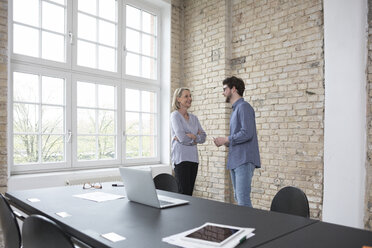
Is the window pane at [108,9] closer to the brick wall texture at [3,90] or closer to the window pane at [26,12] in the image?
the window pane at [26,12]

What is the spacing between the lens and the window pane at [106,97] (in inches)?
192

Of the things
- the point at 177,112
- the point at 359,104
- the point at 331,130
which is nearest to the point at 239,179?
the point at 177,112

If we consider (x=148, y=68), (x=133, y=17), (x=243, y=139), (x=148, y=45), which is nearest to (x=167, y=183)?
(x=243, y=139)

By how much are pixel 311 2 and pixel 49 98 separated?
150 inches

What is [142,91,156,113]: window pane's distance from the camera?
218 inches

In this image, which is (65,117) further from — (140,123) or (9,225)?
(9,225)

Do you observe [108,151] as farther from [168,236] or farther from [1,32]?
[168,236]

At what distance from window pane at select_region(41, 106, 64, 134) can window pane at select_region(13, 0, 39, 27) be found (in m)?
1.18

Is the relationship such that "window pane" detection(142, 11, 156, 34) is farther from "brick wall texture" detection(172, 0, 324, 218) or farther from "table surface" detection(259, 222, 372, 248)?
"table surface" detection(259, 222, 372, 248)

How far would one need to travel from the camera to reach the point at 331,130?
12.1 feet

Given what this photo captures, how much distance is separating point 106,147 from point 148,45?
203cm

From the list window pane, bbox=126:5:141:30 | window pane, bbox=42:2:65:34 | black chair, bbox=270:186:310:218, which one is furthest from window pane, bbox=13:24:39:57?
black chair, bbox=270:186:310:218

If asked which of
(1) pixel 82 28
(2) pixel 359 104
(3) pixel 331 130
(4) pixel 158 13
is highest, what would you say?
(4) pixel 158 13

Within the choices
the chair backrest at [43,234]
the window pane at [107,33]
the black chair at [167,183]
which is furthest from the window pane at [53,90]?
the chair backrest at [43,234]
